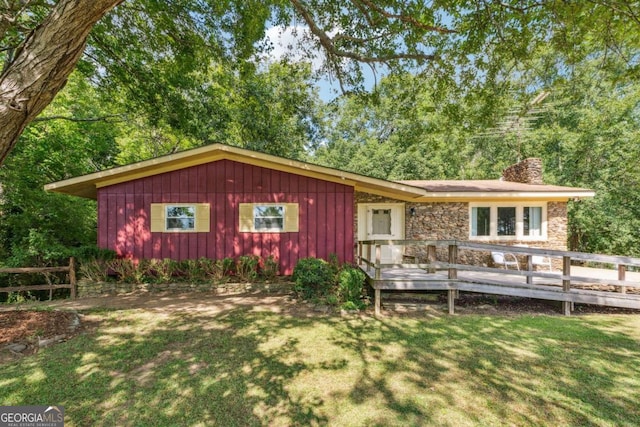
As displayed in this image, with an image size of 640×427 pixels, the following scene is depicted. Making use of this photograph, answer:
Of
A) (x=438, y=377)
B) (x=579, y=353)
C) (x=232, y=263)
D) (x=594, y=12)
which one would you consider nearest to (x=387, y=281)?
(x=438, y=377)

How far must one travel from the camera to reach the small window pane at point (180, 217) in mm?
7949

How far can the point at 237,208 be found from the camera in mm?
7980

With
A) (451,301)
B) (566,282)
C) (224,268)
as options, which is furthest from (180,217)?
(566,282)

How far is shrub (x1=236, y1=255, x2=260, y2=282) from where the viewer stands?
7383 millimetres

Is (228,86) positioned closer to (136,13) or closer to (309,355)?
(136,13)

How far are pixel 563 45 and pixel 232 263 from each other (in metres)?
9.06

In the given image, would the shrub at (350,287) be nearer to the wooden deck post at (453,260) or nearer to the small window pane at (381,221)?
the wooden deck post at (453,260)

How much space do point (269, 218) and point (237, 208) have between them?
0.97 meters

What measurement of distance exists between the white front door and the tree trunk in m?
8.04

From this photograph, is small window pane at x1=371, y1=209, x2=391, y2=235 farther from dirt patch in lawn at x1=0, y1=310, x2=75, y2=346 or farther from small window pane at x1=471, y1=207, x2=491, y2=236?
dirt patch in lawn at x1=0, y1=310, x2=75, y2=346

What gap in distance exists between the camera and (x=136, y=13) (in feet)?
25.6

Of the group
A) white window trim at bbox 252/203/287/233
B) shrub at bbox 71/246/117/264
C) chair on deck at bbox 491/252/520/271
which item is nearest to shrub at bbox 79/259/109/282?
shrub at bbox 71/246/117/264

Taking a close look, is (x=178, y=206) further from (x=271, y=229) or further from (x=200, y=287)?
(x=271, y=229)

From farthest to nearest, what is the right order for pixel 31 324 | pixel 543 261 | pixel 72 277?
pixel 543 261 < pixel 72 277 < pixel 31 324
